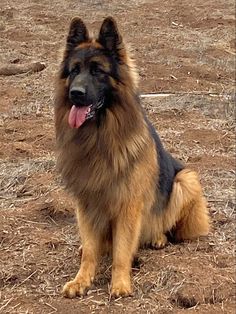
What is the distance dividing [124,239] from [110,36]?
4.62 feet

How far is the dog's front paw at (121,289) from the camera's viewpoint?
4351 mm

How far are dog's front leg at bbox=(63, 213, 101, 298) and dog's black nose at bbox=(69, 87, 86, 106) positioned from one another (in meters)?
0.86

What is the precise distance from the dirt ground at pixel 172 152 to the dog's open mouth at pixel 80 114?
1.10 meters

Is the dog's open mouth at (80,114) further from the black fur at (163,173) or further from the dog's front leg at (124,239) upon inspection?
the dog's front leg at (124,239)

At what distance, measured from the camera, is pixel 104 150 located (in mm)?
4496

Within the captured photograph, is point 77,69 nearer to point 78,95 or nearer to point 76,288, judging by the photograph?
point 78,95

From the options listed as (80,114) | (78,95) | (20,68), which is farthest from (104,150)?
(20,68)

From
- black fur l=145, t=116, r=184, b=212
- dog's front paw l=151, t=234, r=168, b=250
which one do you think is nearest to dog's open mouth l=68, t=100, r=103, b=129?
black fur l=145, t=116, r=184, b=212

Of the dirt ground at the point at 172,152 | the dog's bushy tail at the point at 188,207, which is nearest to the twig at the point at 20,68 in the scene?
the dirt ground at the point at 172,152

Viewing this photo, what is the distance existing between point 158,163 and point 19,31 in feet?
32.8

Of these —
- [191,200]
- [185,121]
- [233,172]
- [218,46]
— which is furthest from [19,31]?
[191,200]

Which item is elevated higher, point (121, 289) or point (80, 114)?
point (80, 114)

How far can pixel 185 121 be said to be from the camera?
8375 millimetres

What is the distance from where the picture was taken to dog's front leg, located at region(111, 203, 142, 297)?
449cm
